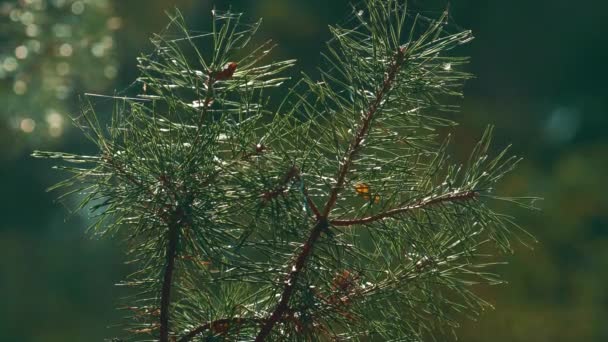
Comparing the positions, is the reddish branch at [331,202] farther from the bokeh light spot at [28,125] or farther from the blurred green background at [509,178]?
the blurred green background at [509,178]

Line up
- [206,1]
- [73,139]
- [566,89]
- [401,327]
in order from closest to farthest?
[401,327] → [206,1] → [73,139] → [566,89]

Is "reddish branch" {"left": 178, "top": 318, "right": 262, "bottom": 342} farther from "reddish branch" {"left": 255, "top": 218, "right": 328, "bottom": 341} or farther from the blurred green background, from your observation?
the blurred green background

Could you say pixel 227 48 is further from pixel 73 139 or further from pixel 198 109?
pixel 73 139

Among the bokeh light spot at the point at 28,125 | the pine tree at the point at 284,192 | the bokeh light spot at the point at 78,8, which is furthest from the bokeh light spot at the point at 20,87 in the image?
the pine tree at the point at 284,192

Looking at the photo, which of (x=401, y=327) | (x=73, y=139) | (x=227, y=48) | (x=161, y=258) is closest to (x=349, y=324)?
(x=401, y=327)

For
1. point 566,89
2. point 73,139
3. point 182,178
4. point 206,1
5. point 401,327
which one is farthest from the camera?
point 566,89

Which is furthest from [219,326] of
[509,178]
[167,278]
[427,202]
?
[509,178]
